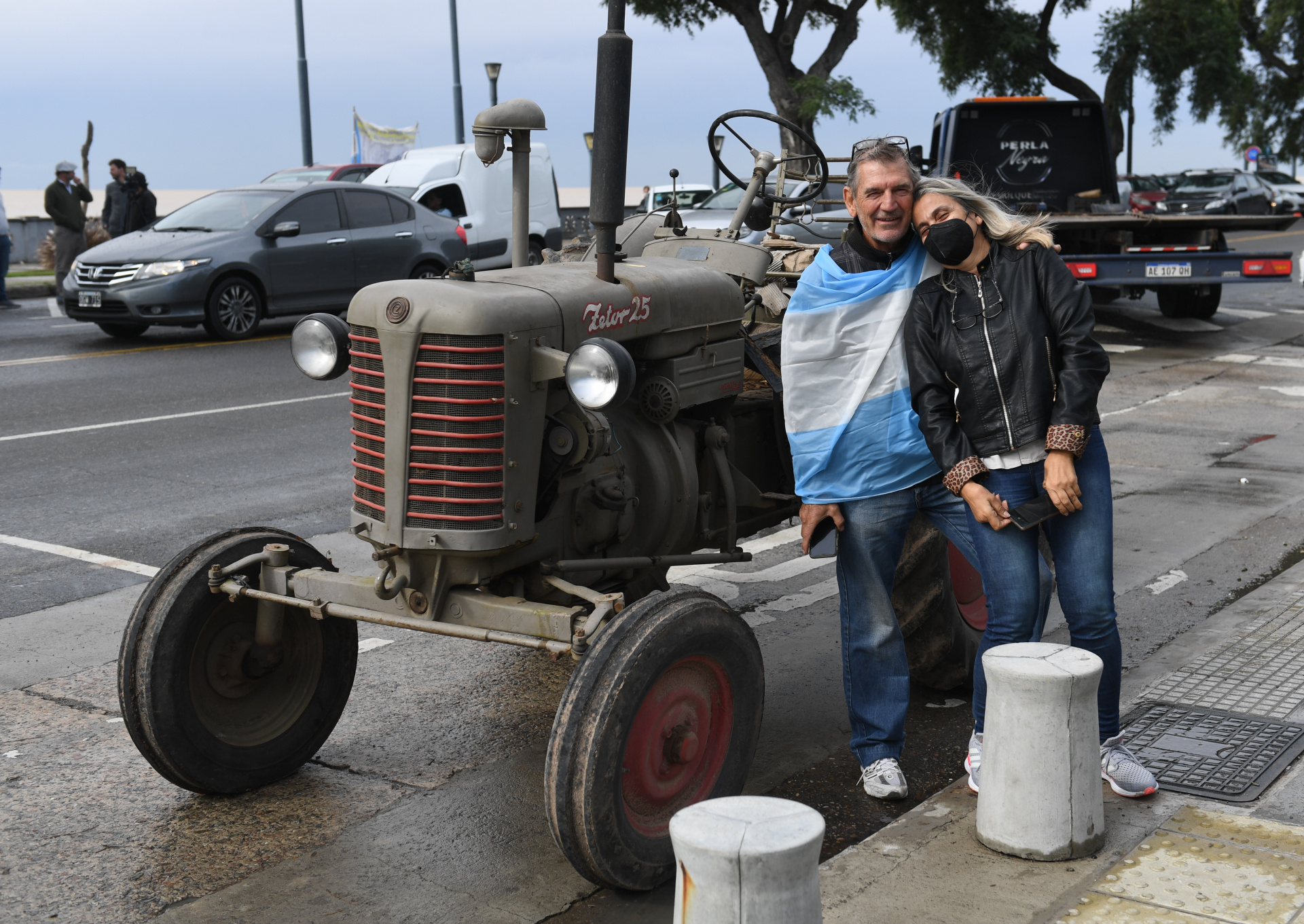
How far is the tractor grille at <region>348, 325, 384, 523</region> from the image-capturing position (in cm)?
380

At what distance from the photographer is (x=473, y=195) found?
1912 centimetres

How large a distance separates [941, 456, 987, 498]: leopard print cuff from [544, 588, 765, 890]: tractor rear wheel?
0.71 meters

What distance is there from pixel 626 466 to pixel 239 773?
1.48 m

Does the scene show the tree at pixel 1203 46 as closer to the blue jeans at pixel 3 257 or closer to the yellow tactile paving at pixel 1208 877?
the blue jeans at pixel 3 257

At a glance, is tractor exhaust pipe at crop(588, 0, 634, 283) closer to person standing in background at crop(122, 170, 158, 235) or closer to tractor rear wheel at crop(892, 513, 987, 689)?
tractor rear wheel at crop(892, 513, 987, 689)

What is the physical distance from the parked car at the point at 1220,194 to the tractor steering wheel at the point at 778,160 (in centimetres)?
3568

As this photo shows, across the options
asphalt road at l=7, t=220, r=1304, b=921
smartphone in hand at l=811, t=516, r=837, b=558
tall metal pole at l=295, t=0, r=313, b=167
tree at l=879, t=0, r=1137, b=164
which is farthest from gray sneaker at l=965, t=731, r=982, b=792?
tree at l=879, t=0, r=1137, b=164

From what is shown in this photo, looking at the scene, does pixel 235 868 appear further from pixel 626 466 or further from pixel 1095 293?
pixel 1095 293

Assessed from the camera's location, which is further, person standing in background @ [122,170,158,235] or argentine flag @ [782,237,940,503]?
person standing in background @ [122,170,158,235]

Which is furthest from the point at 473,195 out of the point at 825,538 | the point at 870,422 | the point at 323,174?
the point at 870,422

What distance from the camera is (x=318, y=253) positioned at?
16078 millimetres

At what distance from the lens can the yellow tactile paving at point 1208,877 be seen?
3244mm

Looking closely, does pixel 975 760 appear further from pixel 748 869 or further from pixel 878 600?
pixel 748 869

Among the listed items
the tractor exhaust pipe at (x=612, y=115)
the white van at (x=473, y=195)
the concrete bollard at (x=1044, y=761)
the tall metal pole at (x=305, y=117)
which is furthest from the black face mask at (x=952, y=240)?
the tall metal pole at (x=305, y=117)
